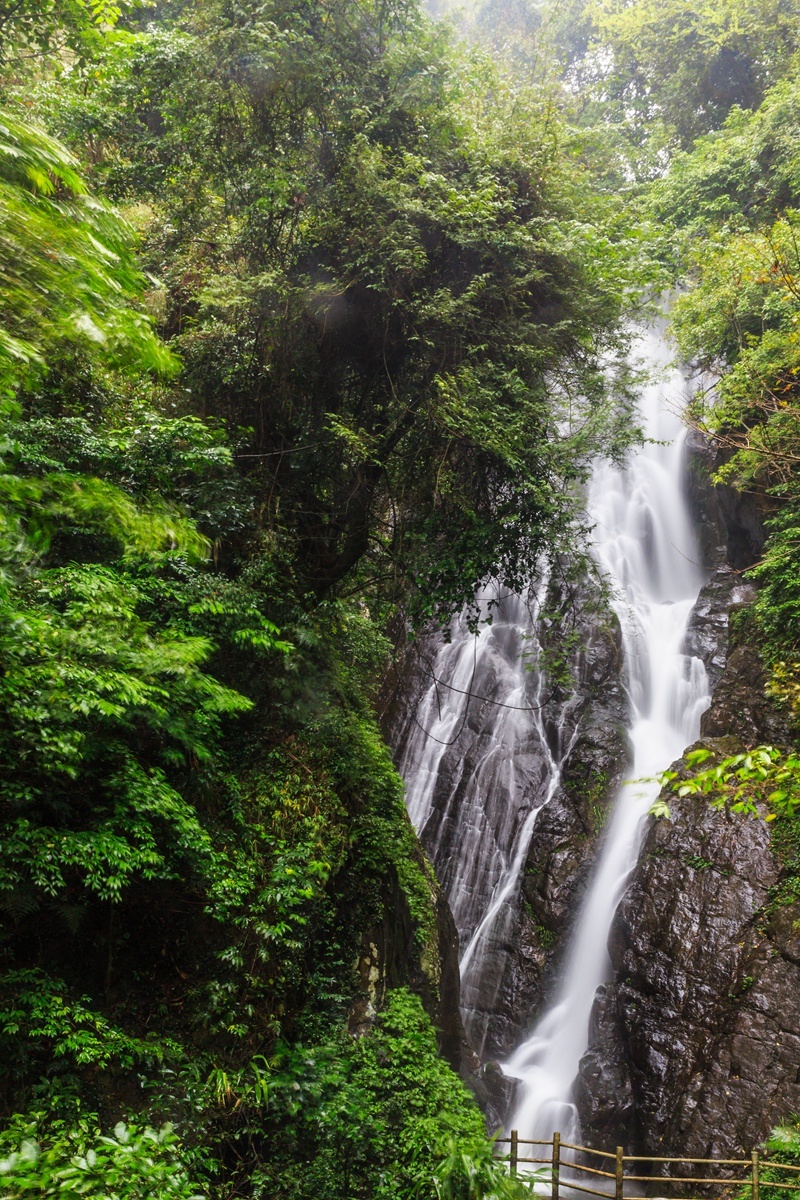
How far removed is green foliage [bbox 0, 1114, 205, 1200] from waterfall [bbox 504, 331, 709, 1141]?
6000 millimetres

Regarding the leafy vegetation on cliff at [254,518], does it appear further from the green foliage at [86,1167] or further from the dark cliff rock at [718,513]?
the dark cliff rock at [718,513]

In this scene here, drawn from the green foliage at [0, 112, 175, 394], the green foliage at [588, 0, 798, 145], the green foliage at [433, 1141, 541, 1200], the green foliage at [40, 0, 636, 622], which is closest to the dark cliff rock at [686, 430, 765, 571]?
the green foliage at [40, 0, 636, 622]

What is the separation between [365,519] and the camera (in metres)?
7.92

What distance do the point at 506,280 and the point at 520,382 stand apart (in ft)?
4.22

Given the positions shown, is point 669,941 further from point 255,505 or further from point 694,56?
point 694,56

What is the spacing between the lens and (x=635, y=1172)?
9430 mm

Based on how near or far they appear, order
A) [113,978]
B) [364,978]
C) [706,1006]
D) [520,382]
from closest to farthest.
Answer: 1. [113,978]
2. [364,978]
3. [520,382]
4. [706,1006]

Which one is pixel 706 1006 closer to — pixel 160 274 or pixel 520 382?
pixel 520 382

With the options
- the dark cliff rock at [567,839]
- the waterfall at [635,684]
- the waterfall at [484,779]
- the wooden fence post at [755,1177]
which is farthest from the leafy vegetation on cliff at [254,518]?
the waterfall at [484,779]

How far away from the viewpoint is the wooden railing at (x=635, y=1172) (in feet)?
23.0

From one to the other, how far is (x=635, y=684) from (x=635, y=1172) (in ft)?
28.5

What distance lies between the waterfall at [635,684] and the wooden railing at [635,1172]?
75cm

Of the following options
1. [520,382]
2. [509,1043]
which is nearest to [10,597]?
[520,382]

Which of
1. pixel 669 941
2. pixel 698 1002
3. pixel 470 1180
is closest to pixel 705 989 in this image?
pixel 698 1002
